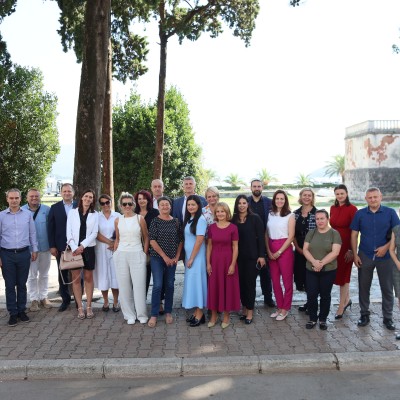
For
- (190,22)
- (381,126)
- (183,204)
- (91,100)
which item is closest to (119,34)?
(190,22)

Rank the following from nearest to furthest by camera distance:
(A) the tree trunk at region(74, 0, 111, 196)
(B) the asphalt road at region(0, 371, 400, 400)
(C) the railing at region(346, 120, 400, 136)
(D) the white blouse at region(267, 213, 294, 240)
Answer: (B) the asphalt road at region(0, 371, 400, 400), (D) the white blouse at region(267, 213, 294, 240), (A) the tree trunk at region(74, 0, 111, 196), (C) the railing at region(346, 120, 400, 136)

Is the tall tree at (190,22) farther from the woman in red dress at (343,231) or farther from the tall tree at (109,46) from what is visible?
the woman in red dress at (343,231)

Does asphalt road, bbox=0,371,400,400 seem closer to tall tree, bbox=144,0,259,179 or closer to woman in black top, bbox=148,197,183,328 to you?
woman in black top, bbox=148,197,183,328

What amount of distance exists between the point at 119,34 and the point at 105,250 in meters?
11.6

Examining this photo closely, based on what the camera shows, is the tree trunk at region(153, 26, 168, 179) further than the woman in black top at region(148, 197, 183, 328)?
Yes

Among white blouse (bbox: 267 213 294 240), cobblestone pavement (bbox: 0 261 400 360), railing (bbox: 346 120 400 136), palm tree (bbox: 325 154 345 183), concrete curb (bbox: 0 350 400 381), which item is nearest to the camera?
concrete curb (bbox: 0 350 400 381)

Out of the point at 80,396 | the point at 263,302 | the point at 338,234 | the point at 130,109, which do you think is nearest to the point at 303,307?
the point at 263,302

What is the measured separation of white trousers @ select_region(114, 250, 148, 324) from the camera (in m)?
6.86

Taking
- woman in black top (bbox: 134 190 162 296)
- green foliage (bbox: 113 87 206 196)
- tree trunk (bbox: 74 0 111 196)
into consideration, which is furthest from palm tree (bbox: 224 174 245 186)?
woman in black top (bbox: 134 190 162 296)

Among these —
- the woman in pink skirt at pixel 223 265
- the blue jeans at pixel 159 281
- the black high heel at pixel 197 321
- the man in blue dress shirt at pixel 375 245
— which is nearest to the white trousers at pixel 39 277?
the blue jeans at pixel 159 281

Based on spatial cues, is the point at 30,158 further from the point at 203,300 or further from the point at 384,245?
the point at 384,245

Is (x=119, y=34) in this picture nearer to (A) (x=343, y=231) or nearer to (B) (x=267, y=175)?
(A) (x=343, y=231)

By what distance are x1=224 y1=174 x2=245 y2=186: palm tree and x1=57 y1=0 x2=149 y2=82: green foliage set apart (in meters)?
57.7

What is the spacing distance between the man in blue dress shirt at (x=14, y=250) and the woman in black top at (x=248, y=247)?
3.13 meters
